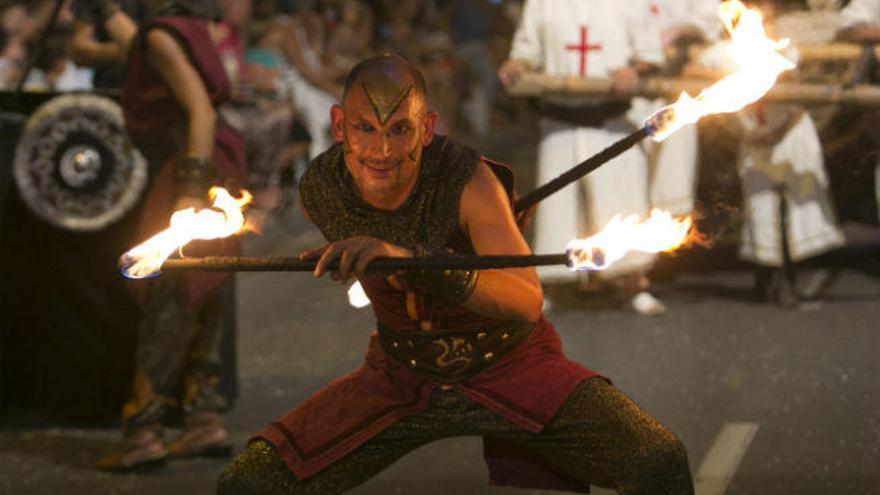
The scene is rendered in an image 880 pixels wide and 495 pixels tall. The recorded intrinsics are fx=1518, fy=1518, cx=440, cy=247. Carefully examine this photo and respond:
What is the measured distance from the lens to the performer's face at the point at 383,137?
3533 mm

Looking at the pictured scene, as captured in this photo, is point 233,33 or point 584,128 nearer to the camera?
point 584,128

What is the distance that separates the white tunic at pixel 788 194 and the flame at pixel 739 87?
4500 mm

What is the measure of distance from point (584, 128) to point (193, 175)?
3.31 metres

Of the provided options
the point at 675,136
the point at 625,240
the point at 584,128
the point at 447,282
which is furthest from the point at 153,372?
the point at 675,136

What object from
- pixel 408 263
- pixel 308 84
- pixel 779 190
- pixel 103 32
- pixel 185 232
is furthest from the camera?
pixel 308 84

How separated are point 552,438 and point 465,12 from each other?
42.1 feet

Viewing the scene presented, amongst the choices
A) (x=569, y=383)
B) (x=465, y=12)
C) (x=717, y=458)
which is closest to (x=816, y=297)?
(x=717, y=458)

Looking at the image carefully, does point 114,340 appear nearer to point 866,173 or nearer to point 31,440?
point 31,440

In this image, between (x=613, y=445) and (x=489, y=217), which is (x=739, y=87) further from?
(x=613, y=445)

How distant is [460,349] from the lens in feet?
12.1

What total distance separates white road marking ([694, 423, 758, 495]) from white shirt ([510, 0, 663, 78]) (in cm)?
270

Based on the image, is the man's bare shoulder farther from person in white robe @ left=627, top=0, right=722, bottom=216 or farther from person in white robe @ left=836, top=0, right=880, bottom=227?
person in white robe @ left=627, top=0, right=722, bottom=216

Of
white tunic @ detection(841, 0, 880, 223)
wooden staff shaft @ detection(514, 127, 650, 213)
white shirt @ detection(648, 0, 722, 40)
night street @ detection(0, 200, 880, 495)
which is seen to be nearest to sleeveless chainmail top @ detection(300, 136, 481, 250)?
wooden staff shaft @ detection(514, 127, 650, 213)

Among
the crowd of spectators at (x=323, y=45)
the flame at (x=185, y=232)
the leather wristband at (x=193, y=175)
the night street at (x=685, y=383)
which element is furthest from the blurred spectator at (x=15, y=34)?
the flame at (x=185, y=232)
